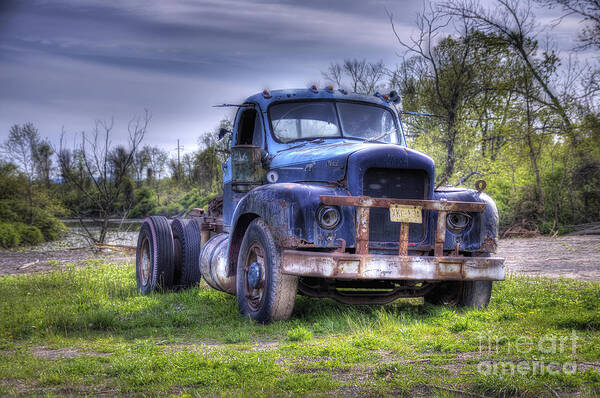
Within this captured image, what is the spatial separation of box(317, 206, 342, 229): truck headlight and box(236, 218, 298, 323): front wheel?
0.53 meters

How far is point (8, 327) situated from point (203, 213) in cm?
403

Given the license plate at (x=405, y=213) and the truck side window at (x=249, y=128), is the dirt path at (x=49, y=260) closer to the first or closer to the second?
the truck side window at (x=249, y=128)

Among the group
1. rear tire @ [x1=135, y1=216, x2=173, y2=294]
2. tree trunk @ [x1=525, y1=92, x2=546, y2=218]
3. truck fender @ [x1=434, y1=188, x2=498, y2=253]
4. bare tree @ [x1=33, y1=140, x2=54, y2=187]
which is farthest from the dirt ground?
bare tree @ [x1=33, y1=140, x2=54, y2=187]

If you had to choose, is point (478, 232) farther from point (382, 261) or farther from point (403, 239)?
point (382, 261)

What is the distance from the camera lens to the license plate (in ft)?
18.0

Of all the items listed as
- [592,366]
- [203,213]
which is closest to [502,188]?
[203,213]

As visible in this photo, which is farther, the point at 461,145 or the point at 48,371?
the point at 461,145

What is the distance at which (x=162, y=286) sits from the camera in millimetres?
8531

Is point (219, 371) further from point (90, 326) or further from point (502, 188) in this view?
point (502, 188)

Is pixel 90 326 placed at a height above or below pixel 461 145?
below

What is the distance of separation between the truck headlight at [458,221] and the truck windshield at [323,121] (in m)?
1.63

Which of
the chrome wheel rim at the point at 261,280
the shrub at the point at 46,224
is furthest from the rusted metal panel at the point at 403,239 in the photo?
the shrub at the point at 46,224

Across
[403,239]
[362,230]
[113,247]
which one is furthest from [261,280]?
[113,247]

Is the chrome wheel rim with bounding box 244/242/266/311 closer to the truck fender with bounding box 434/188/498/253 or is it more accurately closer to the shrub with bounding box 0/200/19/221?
the truck fender with bounding box 434/188/498/253
